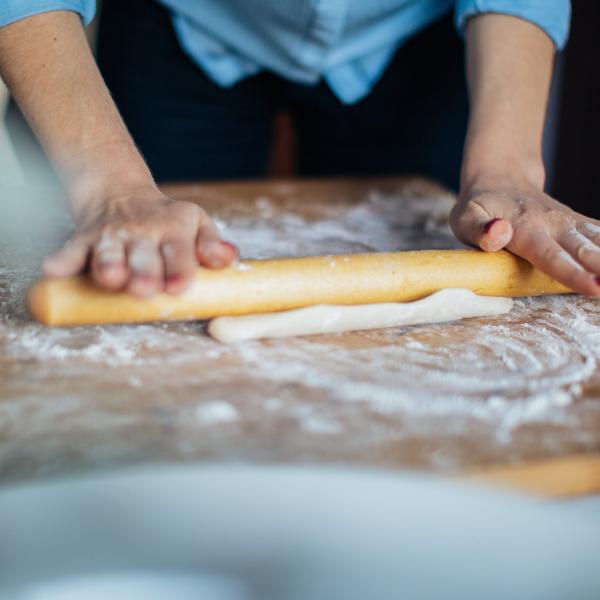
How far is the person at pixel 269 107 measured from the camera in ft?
2.59

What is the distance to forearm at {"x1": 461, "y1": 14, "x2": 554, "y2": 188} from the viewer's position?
1.02 metres

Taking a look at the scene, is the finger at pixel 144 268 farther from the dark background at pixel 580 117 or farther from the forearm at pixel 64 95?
the dark background at pixel 580 117

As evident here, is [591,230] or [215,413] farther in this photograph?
[591,230]

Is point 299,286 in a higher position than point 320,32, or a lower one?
lower

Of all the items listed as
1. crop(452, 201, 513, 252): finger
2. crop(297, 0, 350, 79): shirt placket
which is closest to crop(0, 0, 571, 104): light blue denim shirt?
crop(297, 0, 350, 79): shirt placket

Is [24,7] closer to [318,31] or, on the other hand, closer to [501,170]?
[318,31]

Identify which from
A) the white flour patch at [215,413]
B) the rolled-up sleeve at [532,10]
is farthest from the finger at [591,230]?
the white flour patch at [215,413]

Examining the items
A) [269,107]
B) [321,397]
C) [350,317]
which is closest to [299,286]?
[350,317]

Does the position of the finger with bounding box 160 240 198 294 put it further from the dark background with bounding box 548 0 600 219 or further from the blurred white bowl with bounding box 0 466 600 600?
the dark background with bounding box 548 0 600 219

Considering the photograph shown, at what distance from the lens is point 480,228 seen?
3.02 ft

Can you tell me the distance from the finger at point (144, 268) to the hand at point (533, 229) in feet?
1.37

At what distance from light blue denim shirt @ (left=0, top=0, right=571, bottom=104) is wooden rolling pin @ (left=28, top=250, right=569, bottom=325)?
481 mm

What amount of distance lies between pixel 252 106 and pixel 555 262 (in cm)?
77

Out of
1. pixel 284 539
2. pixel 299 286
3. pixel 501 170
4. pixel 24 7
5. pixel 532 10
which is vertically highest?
pixel 532 10
